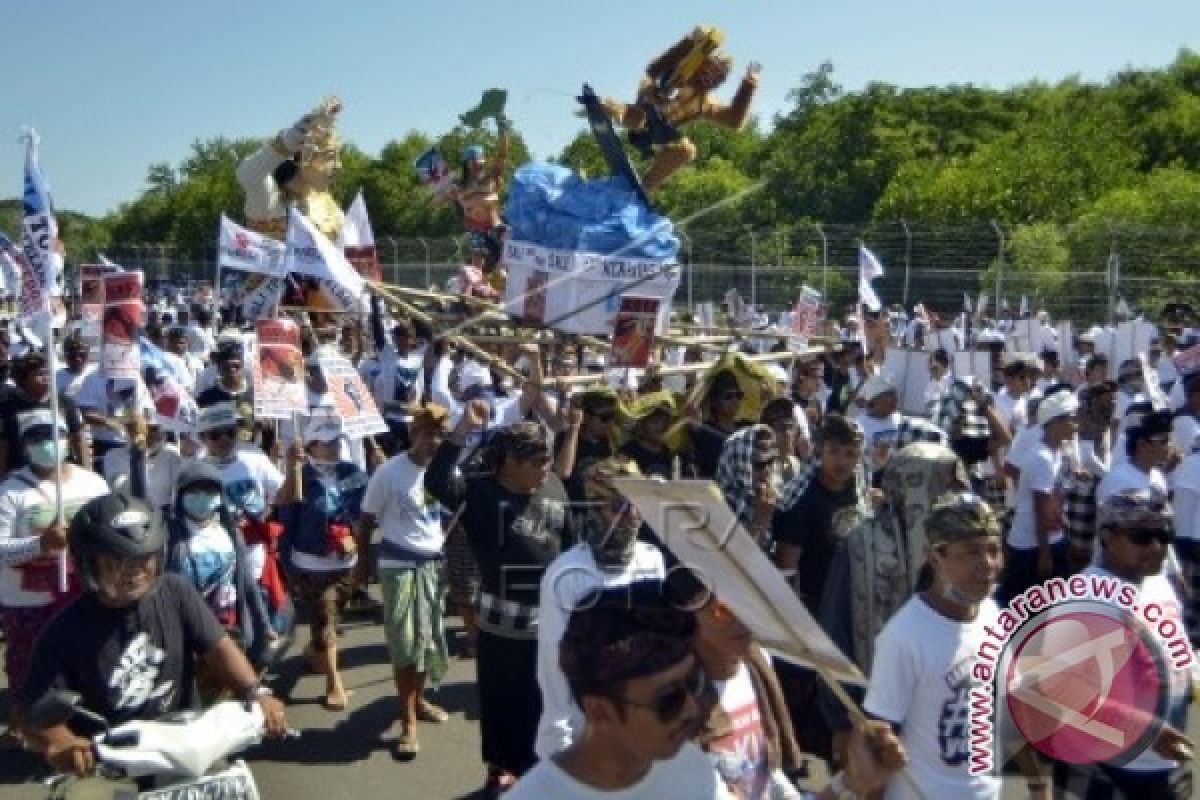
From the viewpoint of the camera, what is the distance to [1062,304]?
22.1 m

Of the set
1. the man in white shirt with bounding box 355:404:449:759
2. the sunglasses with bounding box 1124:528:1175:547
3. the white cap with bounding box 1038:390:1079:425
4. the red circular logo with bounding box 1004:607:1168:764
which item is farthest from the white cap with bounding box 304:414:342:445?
the red circular logo with bounding box 1004:607:1168:764

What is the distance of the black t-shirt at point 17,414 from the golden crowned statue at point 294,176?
203 cm

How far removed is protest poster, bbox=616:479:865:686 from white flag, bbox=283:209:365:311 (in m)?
5.03

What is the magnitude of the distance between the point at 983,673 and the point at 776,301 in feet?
70.0

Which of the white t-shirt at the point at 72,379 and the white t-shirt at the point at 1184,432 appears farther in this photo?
the white t-shirt at the point at 72,379

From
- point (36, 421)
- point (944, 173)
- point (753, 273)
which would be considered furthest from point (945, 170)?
point (36, 421)

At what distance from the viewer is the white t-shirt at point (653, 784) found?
233 centimetres

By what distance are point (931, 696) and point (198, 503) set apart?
3.31 metres

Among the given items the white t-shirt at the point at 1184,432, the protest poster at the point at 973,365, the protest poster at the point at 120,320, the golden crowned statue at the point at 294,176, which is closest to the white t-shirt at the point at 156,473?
the protest poster at the point at 120,320

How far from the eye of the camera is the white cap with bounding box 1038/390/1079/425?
293 inches

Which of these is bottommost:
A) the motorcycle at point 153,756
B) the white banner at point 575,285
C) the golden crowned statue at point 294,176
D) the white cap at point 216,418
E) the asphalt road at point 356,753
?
the asphalt road at point 356,753

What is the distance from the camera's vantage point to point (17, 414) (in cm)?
688

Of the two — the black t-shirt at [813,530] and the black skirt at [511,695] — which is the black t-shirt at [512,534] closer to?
the black skirt at [511,695]

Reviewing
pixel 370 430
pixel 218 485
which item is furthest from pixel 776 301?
pixel 218 485
